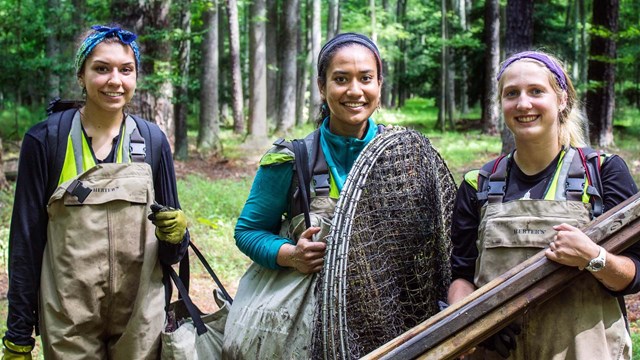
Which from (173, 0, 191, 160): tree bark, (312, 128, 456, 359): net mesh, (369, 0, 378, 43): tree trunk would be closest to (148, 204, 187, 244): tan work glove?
(312, 128, 456, 359): net mesh

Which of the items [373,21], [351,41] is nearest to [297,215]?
[351,41]

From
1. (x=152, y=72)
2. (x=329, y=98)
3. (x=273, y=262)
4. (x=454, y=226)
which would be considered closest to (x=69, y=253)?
(x=273, y=262)

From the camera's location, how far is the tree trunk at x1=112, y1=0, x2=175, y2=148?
35.7 feet

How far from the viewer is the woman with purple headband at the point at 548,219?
8.14ft

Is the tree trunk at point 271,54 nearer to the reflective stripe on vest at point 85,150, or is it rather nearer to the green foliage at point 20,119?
the green foliage at point 20,119

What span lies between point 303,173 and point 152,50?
9.93 metres

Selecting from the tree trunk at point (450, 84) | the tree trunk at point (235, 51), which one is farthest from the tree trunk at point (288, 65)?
the tree trunk at point (450, 84)

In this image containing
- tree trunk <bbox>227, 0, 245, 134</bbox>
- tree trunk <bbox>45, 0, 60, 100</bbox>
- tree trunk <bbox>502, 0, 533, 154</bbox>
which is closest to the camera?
tree trunk <bbox>502, 0, 533, 154</bbox>

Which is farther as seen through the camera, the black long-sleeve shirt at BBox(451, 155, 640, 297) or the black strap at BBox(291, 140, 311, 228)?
the black strap at BBox(291, 140, 311, 228)

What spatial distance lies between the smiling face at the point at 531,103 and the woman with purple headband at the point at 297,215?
62cm

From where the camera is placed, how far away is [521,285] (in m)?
2.42

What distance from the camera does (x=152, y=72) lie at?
11758 millimetres

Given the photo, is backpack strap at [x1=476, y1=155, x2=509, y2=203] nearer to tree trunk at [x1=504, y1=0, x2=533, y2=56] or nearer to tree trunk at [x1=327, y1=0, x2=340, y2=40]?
tree trunk at [x1=504, y1=0, x2=533, y2=56]

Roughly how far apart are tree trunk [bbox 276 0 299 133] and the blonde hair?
19.4 m
